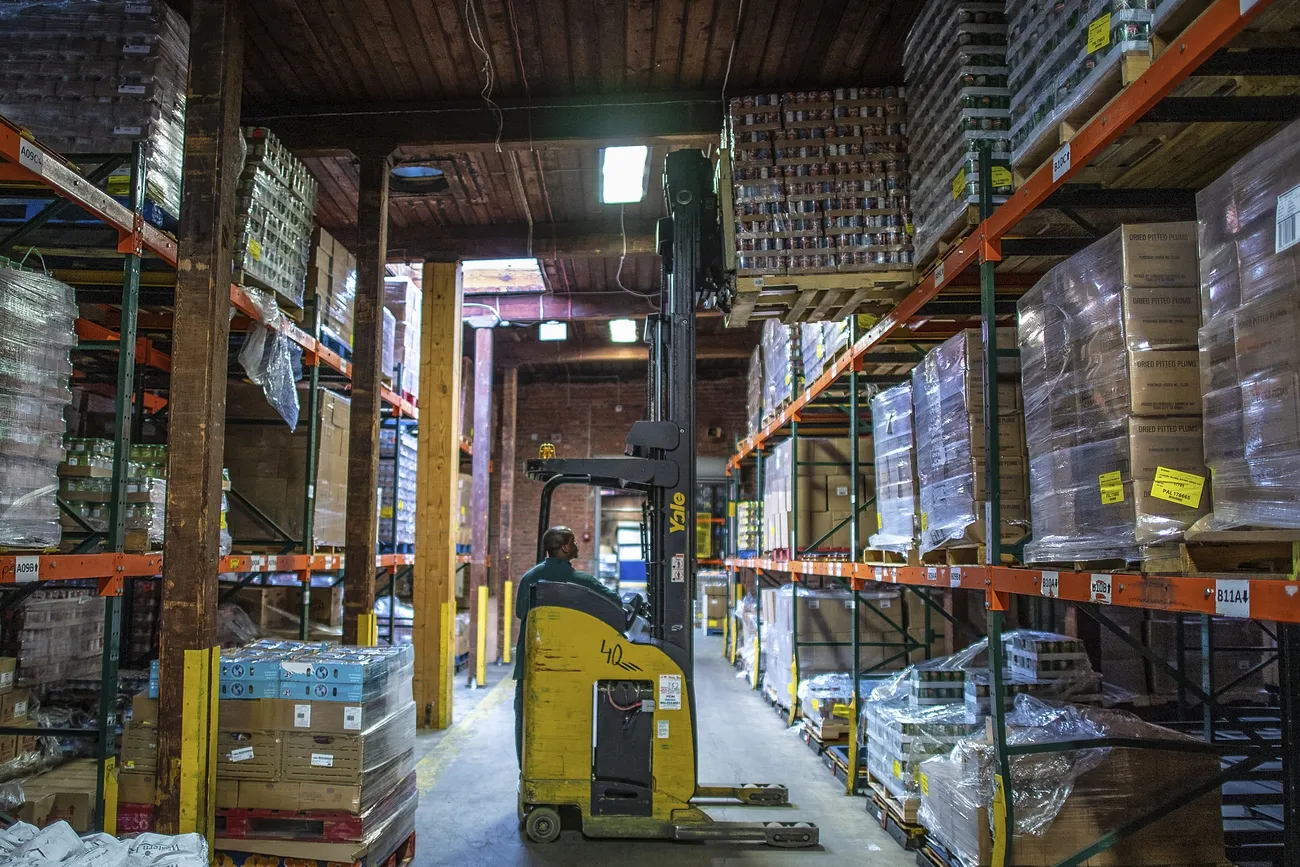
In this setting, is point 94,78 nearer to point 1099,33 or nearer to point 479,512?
point 1099,33

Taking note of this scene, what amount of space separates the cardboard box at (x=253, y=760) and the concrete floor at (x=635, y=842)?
1.33m

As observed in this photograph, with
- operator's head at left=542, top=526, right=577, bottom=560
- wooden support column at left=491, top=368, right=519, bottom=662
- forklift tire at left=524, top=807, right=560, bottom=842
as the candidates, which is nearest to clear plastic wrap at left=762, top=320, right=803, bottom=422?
operator's head at left=542, top=526, right=577, bottom=560

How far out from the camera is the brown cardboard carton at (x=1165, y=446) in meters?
3.15

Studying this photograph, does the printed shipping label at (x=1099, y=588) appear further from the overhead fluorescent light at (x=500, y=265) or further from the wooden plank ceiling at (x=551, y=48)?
the overhead fluorescent light at (x=500, y=265)

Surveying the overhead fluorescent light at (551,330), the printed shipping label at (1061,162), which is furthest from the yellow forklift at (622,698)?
the overhead fluorescent light at (551,330)

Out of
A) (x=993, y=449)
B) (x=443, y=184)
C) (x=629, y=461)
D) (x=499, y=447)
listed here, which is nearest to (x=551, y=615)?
(x=629, y=461)

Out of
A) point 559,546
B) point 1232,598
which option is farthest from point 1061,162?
point 559,546

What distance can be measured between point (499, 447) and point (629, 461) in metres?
13.6

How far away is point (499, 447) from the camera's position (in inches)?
758

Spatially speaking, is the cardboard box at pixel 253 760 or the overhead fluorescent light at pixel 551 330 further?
the overhead fluorescent light at pixel 551 330

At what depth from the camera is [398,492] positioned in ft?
35.4

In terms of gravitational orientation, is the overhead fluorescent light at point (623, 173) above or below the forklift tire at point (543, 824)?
above

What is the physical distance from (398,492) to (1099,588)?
351 inches

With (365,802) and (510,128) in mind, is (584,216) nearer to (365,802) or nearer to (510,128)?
(510,128)
